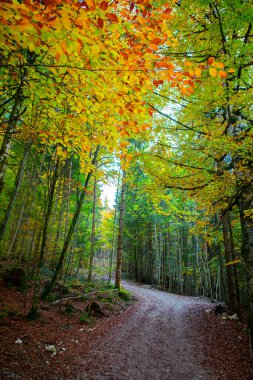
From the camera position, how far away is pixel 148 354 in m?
5.05

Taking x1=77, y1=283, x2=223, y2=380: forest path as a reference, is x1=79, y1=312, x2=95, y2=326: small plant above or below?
above

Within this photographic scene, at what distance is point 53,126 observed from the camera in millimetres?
4668

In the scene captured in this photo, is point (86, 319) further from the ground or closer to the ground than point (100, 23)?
closer to the ground

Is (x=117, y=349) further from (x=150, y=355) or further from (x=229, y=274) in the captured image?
(x=229, y=274)

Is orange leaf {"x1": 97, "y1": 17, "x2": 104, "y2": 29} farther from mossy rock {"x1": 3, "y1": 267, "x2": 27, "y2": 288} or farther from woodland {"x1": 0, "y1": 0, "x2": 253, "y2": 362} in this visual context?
mossy rock {"x1": 3, "y1": 267, "x2": 27, "y2": 288}

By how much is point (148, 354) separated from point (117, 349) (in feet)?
2.37

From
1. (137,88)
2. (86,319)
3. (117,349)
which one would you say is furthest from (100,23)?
(86,319)

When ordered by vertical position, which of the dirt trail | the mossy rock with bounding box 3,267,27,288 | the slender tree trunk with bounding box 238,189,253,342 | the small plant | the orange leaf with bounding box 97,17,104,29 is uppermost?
the orange leaf with bounding box 97,17,104,29

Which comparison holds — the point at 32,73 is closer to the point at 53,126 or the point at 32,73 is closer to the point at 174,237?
the point at 53,126

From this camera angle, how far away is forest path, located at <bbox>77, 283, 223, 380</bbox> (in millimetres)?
4102

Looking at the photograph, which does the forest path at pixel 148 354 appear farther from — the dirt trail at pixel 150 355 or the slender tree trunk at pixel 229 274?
the slender tree trunk at pixel 229 274

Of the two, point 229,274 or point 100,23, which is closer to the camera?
point 100,23

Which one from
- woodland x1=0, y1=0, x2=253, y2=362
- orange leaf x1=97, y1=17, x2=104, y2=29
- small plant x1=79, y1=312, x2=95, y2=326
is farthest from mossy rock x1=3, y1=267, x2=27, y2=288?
orange leaf x1=97, y1=17, x2=104, y2=29

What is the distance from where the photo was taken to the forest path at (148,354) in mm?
4102
